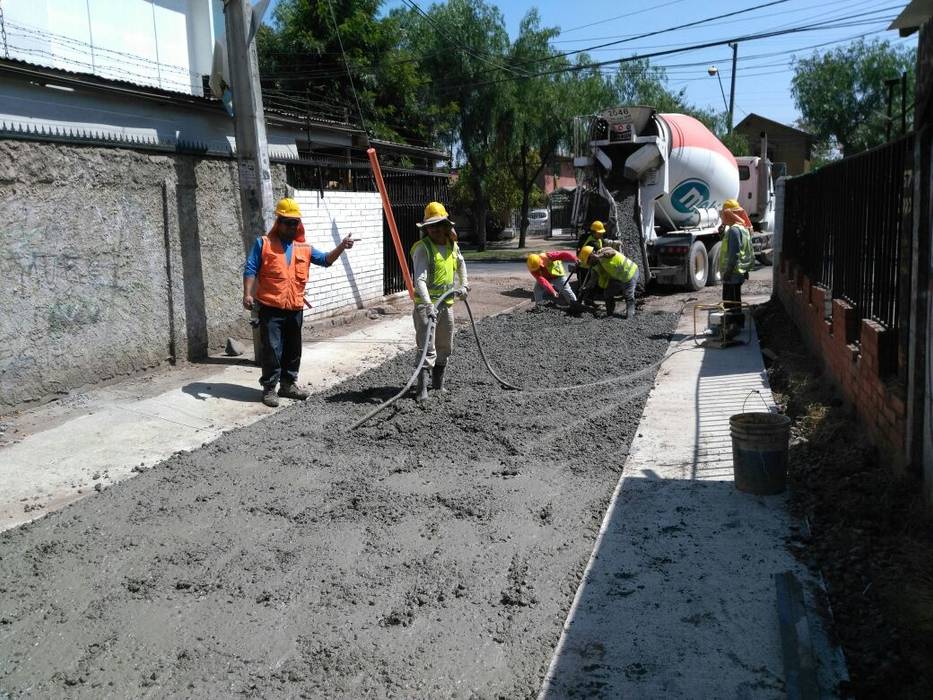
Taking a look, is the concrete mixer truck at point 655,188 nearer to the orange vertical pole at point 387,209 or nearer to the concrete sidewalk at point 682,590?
the orange vertical pole at point 387,209

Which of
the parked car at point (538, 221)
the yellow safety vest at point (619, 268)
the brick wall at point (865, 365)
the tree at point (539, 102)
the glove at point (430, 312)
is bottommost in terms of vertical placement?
the brick wall at point (865, 365)

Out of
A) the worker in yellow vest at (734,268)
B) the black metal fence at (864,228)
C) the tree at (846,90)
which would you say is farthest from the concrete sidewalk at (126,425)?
the tree at (846,90)

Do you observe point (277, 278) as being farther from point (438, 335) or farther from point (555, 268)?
point (555, 268)

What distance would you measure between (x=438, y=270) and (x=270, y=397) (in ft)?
6.76

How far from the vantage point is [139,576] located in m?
4.45

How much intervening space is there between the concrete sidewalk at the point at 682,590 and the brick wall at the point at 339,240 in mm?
7078

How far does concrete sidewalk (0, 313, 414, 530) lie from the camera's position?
19.3 feet

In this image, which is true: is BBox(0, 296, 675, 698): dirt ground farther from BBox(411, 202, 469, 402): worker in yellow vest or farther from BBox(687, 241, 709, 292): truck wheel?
BBox(687, 241, 709, 292): truck wheel

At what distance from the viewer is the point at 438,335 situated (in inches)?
319

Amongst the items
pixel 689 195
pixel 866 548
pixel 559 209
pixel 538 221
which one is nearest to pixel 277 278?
pixel 866 548

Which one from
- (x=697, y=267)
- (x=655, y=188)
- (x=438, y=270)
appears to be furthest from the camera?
(x=697, y=267)

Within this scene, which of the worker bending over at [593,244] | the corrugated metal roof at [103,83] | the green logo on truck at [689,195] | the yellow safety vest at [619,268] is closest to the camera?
the corrugated metal roof at [103,83]

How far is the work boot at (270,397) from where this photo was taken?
26.4ft

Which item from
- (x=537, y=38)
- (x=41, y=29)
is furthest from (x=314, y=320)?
(x=537, y=38)
